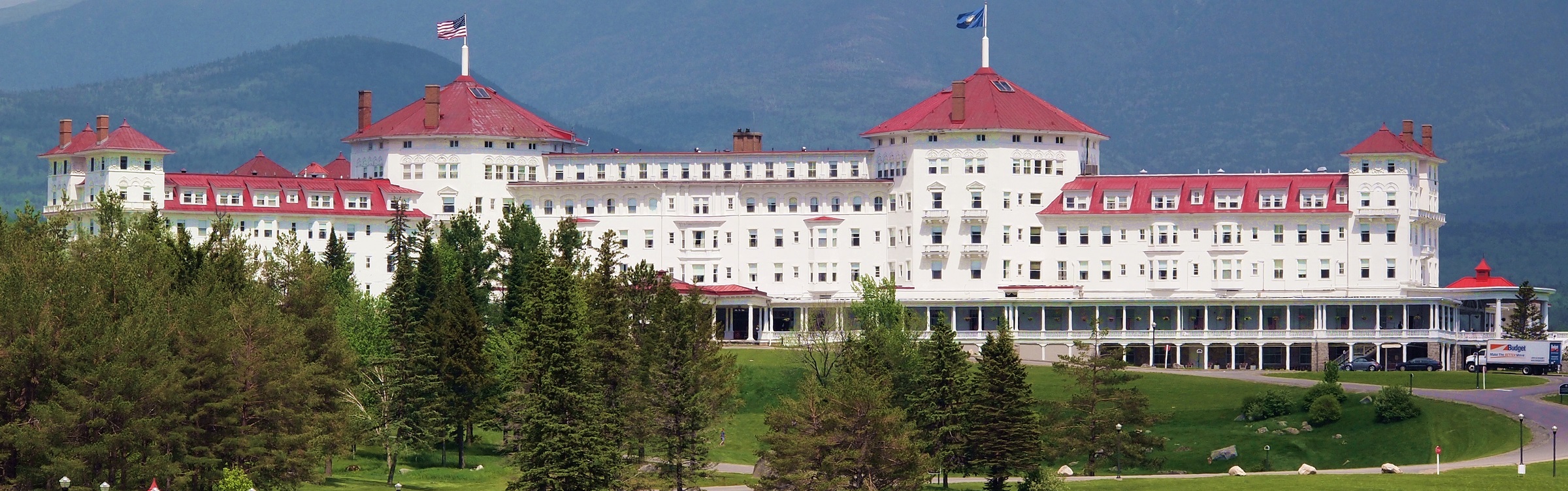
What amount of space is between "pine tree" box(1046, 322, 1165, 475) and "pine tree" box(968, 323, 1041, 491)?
7.79 m

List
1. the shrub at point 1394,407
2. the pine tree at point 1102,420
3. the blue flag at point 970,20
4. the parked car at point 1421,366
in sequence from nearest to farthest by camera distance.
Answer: the pine tree at point 1102,420
the shrub at point 1394,407
the parked car at point 1421,366
the blue flag at point 970,20

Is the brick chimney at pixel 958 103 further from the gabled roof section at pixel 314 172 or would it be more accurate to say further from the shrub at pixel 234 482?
the shrub at pixel 234 482

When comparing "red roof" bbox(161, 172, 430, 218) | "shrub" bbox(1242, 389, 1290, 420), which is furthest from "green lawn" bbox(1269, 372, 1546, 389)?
"red roof" bbox(161, 172, 430, 218)

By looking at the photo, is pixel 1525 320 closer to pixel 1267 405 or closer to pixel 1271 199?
pixel 1271 199

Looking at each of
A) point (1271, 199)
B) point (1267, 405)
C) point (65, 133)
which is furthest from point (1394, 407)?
point (65, 133)

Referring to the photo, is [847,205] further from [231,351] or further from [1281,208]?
[231,351]

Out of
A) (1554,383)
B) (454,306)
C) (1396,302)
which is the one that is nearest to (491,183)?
(454,306)

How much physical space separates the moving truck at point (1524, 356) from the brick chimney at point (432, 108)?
237ft

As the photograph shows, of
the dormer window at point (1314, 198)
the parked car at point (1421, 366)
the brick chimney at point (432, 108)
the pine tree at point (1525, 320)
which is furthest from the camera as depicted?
the brick chimney at point (432, 108)

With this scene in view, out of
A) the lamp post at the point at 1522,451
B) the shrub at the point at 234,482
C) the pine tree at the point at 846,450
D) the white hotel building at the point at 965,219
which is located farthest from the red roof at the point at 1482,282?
the shrub at the point at 234,482

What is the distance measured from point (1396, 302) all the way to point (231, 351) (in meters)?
85.2

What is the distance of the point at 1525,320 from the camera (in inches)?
6137

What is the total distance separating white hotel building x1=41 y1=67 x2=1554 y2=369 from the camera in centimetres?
15825

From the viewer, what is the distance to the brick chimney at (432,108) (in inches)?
6668
